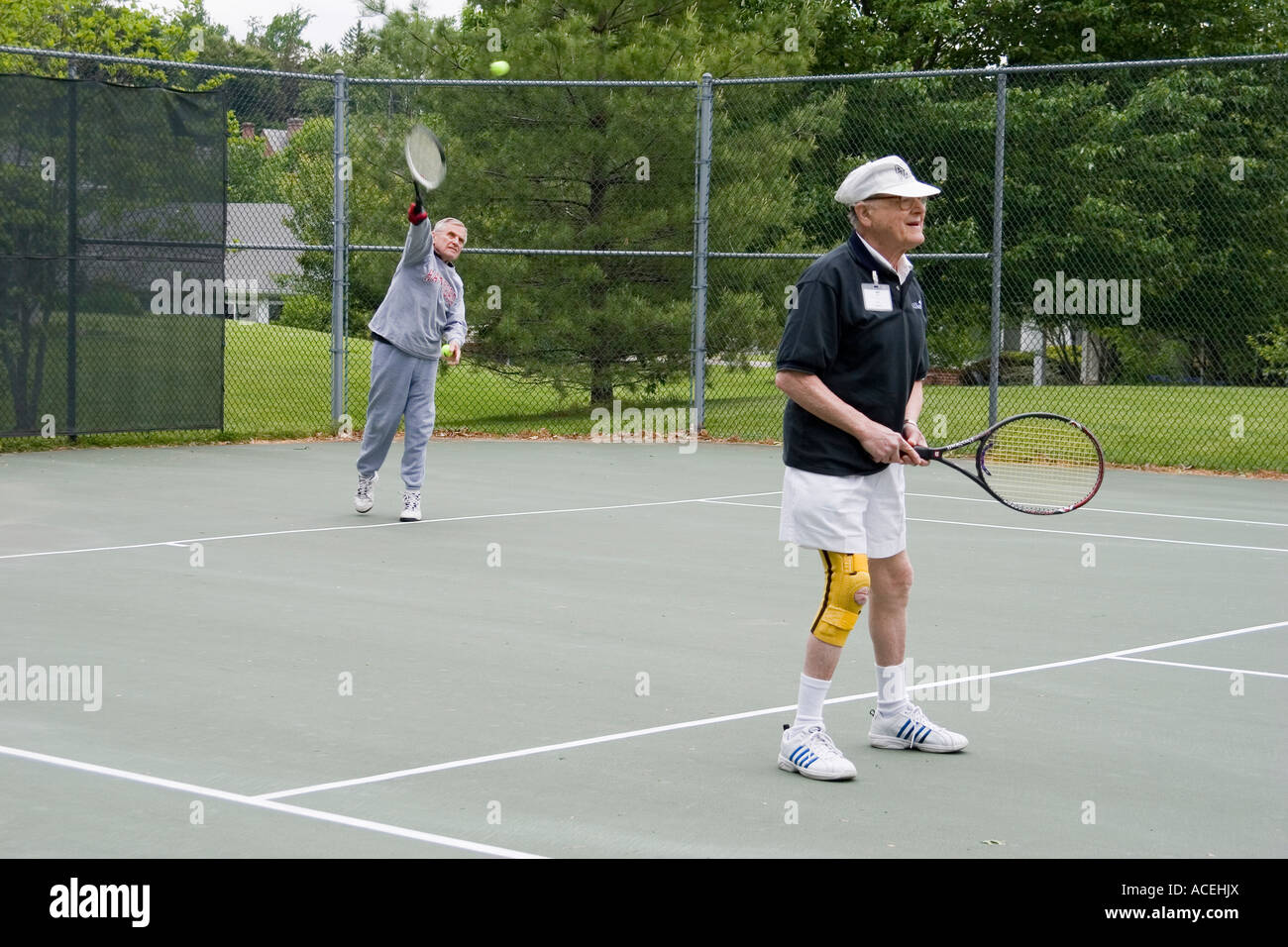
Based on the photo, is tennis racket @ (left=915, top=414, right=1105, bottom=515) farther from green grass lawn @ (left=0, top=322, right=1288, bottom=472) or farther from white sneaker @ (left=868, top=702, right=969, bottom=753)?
green grass lawn @ (left=0, top=322, right=1288, bottom=472)

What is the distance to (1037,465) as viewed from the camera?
6.68 metres

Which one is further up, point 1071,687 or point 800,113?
point 800,113

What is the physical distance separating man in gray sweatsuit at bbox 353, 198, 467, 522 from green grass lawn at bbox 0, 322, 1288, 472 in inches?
220

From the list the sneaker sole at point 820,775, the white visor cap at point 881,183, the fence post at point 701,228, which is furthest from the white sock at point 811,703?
the fence post at point 701,228

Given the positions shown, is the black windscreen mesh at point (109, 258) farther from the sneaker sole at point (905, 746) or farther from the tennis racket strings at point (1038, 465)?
the sneaker sole at point (905, 746)

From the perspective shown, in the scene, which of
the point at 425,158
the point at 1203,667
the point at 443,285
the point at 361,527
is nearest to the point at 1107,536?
the point at 1203,667

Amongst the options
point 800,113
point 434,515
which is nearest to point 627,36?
point 800,113

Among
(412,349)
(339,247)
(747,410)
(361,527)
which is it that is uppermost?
(339,247)

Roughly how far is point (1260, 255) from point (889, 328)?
40.4 ft

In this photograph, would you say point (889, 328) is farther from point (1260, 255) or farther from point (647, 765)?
point (1260, 255)

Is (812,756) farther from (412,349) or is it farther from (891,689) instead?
(412,349)

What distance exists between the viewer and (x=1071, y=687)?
6.85m

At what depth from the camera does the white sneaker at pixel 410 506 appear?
444 inches

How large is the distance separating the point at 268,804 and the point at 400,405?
6550 millimetres
